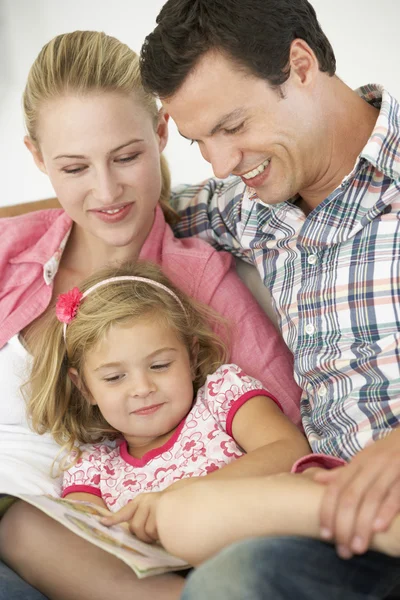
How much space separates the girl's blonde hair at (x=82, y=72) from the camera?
181cm

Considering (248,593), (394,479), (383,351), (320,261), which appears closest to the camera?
(248,593)

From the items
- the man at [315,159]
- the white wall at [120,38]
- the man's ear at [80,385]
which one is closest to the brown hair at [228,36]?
→ the man at [315,159]

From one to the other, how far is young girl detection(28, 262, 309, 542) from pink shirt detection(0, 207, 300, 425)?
6cm

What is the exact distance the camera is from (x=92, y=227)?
1.91m

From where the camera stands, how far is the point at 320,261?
1591 millimetres

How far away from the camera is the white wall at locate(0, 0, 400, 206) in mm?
2682

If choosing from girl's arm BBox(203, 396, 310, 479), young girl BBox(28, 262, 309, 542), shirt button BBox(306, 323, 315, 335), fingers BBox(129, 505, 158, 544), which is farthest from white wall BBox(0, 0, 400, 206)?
fingers BBox(129, 505, 158, 544)

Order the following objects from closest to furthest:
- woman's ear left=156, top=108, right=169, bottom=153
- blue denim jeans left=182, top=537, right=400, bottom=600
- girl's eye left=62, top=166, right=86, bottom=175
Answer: blue denim jeans left=182, top=537, right=400, bottom=600
girl's eye left=62, top=166, right=86, bottom=175
woman's ear left=156, top=108, right=169, bottom=153

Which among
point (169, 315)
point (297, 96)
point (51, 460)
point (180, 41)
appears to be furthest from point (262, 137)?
point (51, 460)

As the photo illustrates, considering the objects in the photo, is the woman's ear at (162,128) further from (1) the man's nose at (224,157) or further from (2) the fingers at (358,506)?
(2) the fingers at (358,506)

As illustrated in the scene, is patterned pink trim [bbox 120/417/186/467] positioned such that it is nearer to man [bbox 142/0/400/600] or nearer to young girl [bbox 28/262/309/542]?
young girl [bbox 28/262/309/542]

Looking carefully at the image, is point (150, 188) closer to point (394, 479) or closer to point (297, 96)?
point (297, 96)

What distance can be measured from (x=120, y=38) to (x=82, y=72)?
138 cm

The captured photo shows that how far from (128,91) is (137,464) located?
84 centimetres
